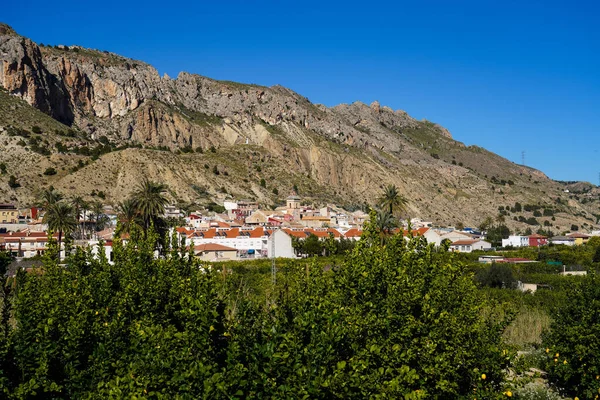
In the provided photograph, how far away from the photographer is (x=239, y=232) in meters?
74.9

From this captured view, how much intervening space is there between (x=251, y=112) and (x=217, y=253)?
116621 millimetres

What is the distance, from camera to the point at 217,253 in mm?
66188

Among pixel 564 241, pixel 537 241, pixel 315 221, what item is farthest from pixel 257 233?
pixel 564 241

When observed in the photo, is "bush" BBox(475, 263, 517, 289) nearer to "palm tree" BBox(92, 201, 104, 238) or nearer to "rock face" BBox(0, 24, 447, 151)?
"palm tree" BBox(92, 201, 104, 238)

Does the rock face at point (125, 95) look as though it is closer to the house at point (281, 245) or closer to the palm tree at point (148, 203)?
the house at point (281, 245)

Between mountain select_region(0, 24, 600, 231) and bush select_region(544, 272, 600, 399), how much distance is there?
9329 cm

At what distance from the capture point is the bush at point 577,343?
16641 mm

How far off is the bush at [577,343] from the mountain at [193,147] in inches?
3673

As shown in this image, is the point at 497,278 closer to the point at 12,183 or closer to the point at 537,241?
the point at 537,241

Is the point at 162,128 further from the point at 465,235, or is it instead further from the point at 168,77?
the point at 465,235

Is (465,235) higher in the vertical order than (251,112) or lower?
lower

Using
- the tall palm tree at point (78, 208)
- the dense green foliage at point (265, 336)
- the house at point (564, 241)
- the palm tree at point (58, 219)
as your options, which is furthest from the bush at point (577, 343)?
the house at point (564, 241)

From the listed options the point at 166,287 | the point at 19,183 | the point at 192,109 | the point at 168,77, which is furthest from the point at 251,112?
the point at 166,287

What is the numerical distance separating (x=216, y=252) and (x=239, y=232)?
9189 millimetres
